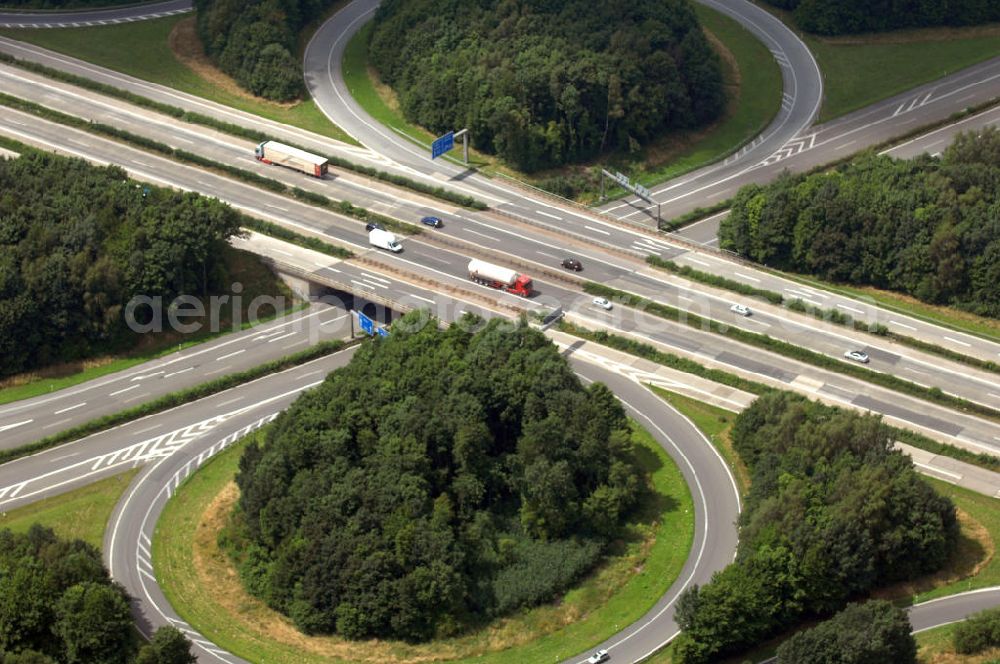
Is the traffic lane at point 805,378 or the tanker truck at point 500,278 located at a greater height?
the tanker truck at point 500,278

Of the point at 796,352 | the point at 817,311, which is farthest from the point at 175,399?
the point at 817,311

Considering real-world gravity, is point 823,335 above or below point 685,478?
above

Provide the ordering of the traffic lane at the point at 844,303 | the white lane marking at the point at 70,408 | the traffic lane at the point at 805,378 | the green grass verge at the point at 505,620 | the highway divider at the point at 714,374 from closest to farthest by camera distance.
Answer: the green grass verge at the point at 505,620
the highway divider at the point at 714,374
the traffic lane at the point at 805,378
the white lane marking at the point at 70,408
the traffic lane at the point at 844,303

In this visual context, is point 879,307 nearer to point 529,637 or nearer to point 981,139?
point 981,139

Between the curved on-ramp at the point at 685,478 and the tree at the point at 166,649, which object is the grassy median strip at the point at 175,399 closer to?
the curved on-ramp at the point at 685,478

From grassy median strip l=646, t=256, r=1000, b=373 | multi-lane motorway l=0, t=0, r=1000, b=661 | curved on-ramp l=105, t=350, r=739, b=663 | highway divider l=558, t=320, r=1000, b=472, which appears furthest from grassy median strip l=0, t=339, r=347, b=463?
grassy median strip l=646, t=256, r=1000, b=373

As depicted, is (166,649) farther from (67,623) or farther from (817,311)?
(817,311)

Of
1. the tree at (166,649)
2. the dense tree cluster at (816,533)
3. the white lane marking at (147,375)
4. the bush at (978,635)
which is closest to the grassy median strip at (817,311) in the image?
the dense tree cluster at (816,533)

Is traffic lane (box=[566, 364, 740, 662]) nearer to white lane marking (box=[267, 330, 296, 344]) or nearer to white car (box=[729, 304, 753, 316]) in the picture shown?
white car (box=[729, 304, 753, 316])
